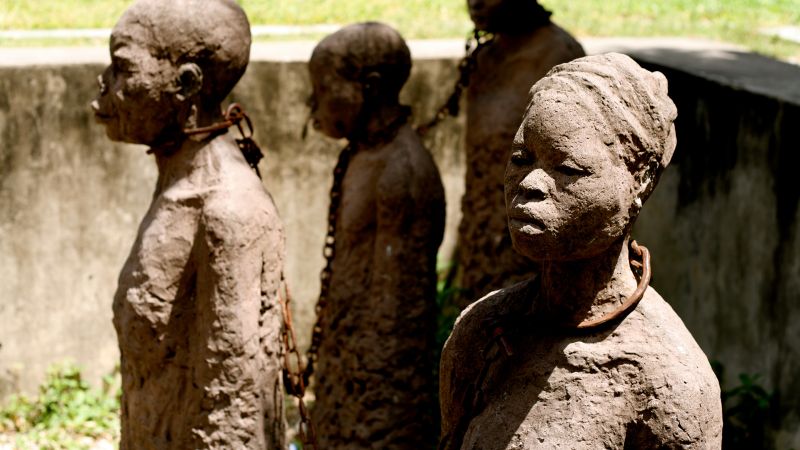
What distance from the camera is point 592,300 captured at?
3111mm

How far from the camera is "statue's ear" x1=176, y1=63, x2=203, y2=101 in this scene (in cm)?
433

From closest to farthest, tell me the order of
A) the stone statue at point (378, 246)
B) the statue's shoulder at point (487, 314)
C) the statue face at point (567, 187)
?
the statue face at point (567, 187) → the statue's shoulder at point (487, 314) → the stone statue at point (378, 246)

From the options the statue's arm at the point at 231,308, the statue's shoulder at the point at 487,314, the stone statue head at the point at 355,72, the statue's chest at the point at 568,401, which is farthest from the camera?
the stone statue head at the point at 355,72

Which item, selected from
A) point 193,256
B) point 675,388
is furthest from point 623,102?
point 193,256

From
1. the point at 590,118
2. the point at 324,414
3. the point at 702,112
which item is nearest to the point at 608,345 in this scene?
the point at 590,118

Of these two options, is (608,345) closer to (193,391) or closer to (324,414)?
(193,391)

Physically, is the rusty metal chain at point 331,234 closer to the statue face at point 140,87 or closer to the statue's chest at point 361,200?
the statue's chest at point 361,200

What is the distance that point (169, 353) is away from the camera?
4324 mm

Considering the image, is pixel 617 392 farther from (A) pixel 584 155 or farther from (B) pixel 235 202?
(B) pixel 235 202

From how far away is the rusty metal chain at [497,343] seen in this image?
10.1ft

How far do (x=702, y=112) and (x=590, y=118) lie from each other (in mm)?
4588

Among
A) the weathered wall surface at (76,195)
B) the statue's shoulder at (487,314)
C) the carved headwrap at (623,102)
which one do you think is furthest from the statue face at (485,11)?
the carved headwrap at (623,102)

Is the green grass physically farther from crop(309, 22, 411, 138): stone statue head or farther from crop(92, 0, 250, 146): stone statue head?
crop(92, 0, 250, 146): stone statue head

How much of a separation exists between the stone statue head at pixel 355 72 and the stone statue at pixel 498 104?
1.02 m
